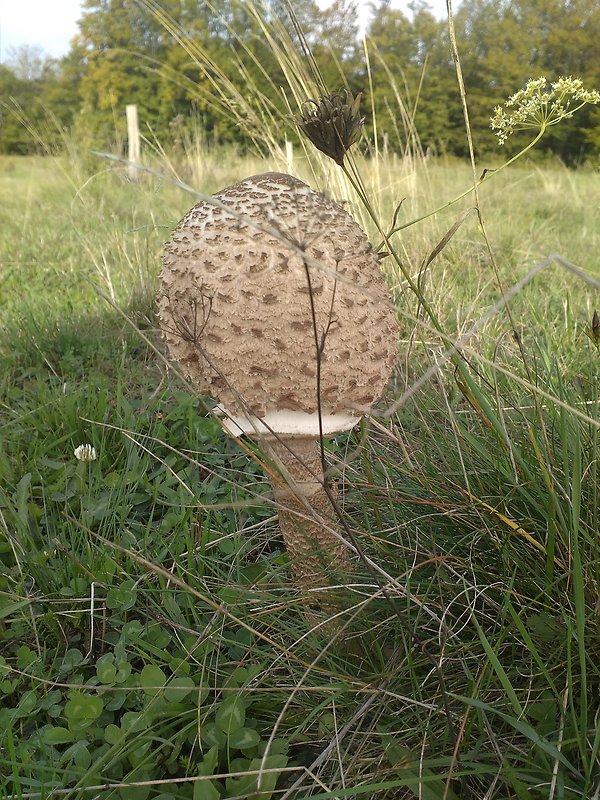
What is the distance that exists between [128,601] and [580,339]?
2029mm

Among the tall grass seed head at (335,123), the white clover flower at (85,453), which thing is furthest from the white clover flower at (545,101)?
the white clover flower at (85,453)

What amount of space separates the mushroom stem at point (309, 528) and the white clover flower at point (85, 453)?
2.25ft

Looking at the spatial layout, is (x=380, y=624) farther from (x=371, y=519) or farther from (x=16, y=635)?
(x=16, y=635)

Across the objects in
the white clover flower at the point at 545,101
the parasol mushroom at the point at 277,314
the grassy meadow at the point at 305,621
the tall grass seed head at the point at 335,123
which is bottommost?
the grassy meadow at the point at 305,621

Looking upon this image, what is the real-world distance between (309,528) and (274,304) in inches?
24.3

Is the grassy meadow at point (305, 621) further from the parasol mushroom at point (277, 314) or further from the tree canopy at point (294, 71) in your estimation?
the tree canopy at point (294, 71)

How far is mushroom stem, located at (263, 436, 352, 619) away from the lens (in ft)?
4.36

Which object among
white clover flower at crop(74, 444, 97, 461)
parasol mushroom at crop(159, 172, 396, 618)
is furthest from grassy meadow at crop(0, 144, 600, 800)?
parasol mushroom at crop(159, 172, 396, 618)

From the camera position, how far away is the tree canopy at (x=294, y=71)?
241 cm

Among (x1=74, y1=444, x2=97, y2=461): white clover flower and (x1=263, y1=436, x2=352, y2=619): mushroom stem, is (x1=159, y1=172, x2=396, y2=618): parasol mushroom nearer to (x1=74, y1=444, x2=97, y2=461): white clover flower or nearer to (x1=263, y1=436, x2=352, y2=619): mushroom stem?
(x1=263, y1=436, x2=352, y2=619): mushroom stem

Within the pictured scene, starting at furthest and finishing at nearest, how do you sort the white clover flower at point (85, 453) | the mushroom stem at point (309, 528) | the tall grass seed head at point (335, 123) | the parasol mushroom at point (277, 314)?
the white clover flower at point (85, 453)
the mushroom stem at point (309, 528)
the parasol mushroom at point (277, 314)
the tall grass seed head at point (335, 123)

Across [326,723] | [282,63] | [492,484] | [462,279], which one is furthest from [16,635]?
[462,279]

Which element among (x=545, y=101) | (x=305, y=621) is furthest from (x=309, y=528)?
(x=545, y=101)

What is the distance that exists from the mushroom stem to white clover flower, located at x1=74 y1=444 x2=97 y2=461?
68 centimetres
